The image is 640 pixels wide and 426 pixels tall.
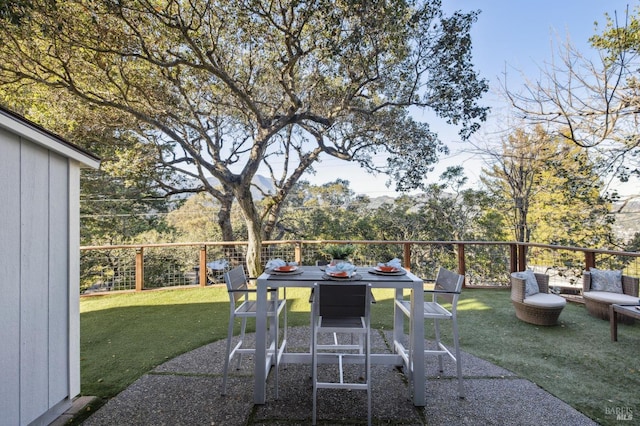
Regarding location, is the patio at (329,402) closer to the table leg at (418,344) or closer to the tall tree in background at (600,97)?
the table leg at (418,344)

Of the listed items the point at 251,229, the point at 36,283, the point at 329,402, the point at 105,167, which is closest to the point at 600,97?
the point at 329,402

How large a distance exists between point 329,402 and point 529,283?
3.29 meters

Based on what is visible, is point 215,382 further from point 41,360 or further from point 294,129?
point 294,129

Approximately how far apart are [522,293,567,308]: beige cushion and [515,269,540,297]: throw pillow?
62 mm

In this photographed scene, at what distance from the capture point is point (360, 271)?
2686mm

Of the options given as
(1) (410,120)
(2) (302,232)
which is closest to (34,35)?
(1) (410,120)

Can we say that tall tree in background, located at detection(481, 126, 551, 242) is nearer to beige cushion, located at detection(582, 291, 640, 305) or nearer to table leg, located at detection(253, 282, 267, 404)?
beige cushion, located at detection(582, 291, 640, 305)

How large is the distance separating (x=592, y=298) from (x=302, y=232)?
10056mm

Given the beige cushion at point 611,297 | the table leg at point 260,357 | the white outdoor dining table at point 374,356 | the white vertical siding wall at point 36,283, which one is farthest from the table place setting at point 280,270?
the beige cushion at point 611,297

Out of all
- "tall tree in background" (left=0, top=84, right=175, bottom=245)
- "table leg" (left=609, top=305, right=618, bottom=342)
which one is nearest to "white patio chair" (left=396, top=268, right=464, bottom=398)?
"table leg" (left=609, top=305, right=618, bottom=342)

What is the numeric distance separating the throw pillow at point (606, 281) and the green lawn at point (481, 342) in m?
0.47

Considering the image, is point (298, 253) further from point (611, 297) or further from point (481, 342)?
A: point (611, 297)

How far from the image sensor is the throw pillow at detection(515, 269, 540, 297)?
3.84 m

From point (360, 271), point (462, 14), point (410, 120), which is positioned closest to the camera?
point (360, 271)
